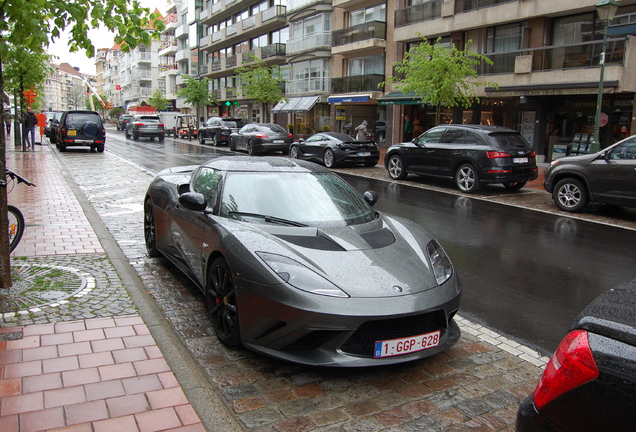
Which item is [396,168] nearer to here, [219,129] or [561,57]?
[561,57]

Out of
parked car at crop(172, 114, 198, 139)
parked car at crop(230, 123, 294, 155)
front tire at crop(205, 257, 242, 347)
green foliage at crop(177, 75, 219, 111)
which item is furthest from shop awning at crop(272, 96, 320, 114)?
front tire at crop(205, 257, 242, 347)

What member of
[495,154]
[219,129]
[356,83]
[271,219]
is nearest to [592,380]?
[271,219]

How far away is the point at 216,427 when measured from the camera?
296cm

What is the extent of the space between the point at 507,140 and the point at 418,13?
662 inches

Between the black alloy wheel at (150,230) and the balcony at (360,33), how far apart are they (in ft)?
87.4

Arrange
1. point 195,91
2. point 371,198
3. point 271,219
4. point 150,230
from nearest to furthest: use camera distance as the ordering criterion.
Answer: point 271,219, point 371,198, point 150,230, point 195,91

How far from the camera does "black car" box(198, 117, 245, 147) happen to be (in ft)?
102

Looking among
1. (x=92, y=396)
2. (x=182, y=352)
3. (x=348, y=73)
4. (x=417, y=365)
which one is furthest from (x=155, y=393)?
(x=348, y=73)

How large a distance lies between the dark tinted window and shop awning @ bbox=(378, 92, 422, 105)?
12.4 m

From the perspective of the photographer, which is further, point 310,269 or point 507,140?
point 507,140

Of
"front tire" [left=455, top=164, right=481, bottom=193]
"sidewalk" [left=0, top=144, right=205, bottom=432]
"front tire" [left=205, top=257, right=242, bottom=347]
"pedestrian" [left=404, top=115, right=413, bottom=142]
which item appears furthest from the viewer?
"pedestrian" [left=404, top=115, right=413, bottom=142]

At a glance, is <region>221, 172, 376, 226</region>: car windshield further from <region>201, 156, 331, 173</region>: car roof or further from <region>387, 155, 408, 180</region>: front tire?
<region>387, 155, 408, 180</region>: front tire

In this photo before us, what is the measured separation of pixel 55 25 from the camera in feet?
16.2

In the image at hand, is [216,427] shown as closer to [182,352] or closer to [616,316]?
[182,352]
